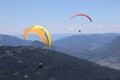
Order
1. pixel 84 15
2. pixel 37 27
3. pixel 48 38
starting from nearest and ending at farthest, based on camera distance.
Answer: pixel 37 27, pixel 48 38, pixel 84 15

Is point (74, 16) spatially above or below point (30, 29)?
above

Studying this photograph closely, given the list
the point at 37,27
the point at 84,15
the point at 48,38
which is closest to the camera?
the point at 37,27

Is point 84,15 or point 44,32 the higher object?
point 84,15

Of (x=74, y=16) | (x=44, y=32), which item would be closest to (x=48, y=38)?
(x=44, y=32)

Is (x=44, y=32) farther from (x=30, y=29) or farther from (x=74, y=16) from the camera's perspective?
(x=74, y=16)

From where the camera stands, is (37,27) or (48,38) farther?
(48,38)

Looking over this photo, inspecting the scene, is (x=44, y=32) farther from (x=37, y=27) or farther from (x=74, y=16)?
(x=74, y=16)

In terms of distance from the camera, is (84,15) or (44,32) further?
(84,15)

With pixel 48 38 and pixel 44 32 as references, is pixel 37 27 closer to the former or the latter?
pixel 44 32
